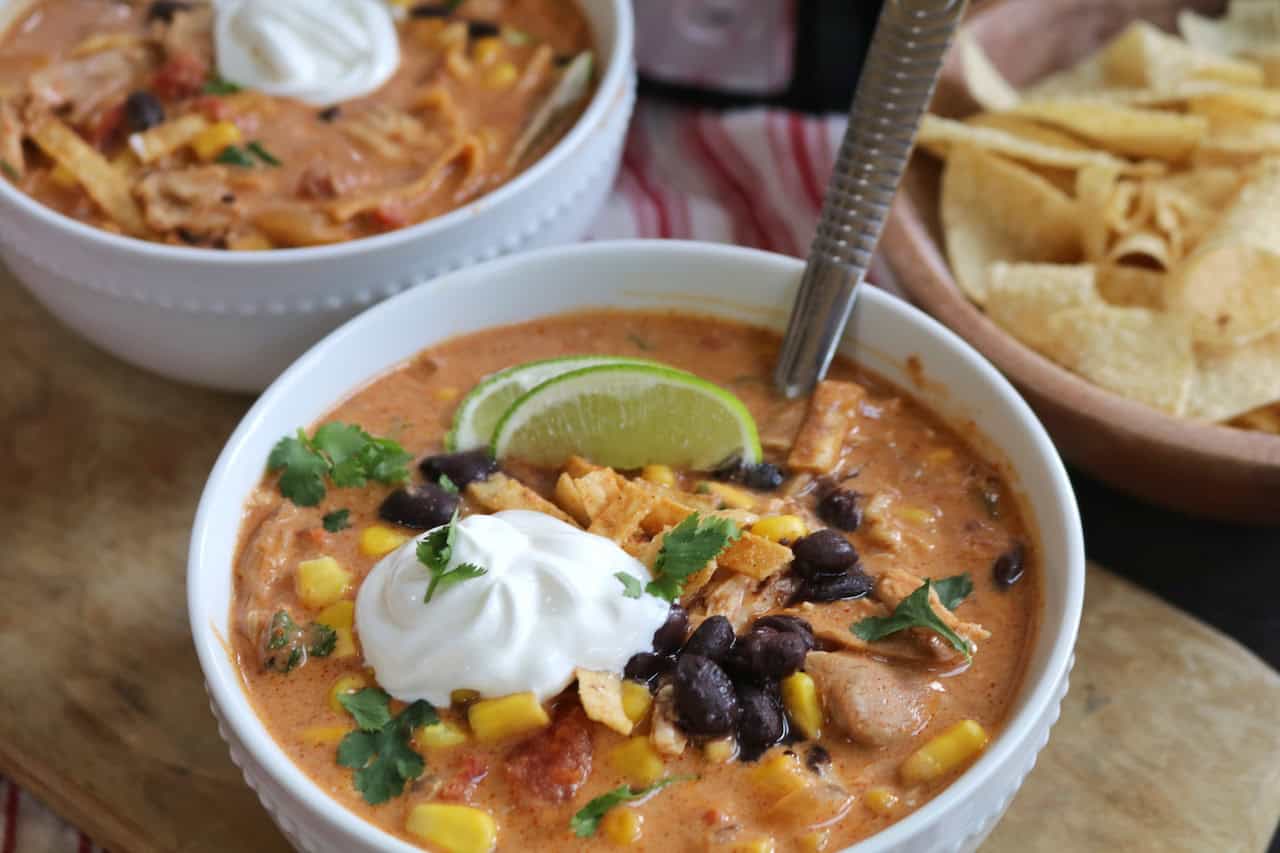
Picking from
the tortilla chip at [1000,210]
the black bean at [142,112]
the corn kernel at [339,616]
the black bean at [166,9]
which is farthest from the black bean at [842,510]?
the black bean at [166,9]

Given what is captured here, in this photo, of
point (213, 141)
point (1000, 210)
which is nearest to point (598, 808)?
point (213, 141)

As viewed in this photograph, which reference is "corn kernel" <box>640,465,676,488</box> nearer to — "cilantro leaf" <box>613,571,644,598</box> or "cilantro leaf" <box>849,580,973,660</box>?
"cilantro leaf" <box>613,571,644,598</box>

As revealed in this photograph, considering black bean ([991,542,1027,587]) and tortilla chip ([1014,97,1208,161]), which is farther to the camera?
tortilla chip ([1014,97,1208,161])

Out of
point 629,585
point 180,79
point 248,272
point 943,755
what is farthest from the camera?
point 180,79

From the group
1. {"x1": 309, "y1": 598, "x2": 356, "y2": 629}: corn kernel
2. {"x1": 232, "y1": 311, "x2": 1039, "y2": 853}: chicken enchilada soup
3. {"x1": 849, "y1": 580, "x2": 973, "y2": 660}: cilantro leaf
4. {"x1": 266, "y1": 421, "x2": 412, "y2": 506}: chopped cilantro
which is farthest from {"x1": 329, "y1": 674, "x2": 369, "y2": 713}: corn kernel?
{"x1": 849, "y1": 580, "x2": 973, "y2": 660}: cilantro leaf

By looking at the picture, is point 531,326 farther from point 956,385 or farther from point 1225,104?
point 1225,104

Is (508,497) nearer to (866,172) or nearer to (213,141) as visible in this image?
(866,172)
